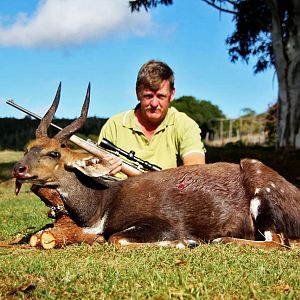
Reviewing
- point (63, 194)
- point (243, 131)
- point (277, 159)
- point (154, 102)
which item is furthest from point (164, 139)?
point (243, 131)

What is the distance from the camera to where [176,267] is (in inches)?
202

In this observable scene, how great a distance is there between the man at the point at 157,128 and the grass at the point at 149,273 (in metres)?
2.14

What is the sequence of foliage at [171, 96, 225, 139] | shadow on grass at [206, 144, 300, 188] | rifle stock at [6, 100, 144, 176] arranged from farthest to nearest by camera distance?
foliage at [171, 96, 225, 139] → shadow on grass at [206, 144, 300, 188] → rifle stock at [6, 100, 144, 176]

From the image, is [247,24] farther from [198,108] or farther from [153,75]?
[198,108]

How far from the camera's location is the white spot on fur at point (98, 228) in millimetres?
6727

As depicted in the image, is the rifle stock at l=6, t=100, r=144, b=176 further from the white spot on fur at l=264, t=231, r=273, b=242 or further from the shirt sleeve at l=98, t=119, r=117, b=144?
the white spot on fur at l=264, t=231, r=273, b=242

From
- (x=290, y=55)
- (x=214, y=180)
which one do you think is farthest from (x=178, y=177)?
(x=290, y=55)

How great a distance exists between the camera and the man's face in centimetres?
800

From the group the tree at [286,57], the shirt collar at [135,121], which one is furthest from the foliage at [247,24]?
the shirt collar at [135,121]

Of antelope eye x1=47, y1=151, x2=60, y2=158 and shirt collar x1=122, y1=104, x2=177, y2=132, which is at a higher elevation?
shirt collar x1=122, y1=104, x2=177, y2=132

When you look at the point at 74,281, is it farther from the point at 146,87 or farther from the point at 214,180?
the point at 146,87

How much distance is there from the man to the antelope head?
1.54 metres

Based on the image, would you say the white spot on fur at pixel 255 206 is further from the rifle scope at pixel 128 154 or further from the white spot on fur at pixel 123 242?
the rifle scope at pixel 128 154

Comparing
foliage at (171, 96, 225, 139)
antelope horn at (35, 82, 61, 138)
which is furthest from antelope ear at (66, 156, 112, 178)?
foliage at (171, 96, 225, 139)
